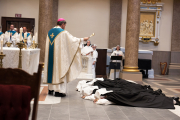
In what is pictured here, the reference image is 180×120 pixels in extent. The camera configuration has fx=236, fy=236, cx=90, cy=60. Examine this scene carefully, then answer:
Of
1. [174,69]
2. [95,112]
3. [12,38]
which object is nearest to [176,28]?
[174,69]

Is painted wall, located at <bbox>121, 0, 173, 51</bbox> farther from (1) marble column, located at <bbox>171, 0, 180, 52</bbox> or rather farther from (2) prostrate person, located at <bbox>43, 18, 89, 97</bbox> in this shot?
(2) prostrate person, located at <bbox>43, 18, 89, 97</bbox>

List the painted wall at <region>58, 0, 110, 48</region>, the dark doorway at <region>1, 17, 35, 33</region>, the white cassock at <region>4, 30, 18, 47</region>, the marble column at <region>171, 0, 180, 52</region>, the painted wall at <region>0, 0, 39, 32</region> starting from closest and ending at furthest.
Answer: the white cassock at <region>4, 30, 18, 47</region>, the dark doorway at <region>1, 17, 35, 33</region>, the painted wall at <region>0, 0, 39, 32</region>, the painted wall at <region>58, 0, 110, 48</region>, the marble column at <region>171, 0, 180, 52</region>

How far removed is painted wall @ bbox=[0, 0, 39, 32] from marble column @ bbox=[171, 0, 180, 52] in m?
8.58

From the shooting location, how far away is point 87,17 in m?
14.7

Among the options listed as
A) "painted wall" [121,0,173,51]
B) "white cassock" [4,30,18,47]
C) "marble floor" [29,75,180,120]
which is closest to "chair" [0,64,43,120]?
"marble floor" [29,75,180,120]

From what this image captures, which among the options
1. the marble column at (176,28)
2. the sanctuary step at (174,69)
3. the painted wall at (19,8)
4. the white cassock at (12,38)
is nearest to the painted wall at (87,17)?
the painted wall at (19,8)

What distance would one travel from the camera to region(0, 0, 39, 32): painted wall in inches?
548

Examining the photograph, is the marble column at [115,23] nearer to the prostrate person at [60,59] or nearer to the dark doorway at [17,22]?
the dark doorway at [17,22]

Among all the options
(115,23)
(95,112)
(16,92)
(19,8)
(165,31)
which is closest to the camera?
(16,92)

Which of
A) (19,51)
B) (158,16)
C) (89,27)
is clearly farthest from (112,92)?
(158,16)

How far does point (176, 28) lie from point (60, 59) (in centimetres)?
1122

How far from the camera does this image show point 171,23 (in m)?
15.0

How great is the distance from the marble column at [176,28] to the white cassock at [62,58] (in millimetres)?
10628

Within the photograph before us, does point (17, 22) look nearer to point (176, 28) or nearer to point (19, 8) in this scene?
point (19, 8)
